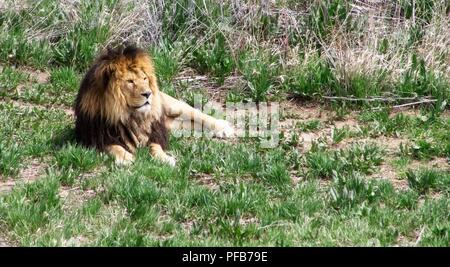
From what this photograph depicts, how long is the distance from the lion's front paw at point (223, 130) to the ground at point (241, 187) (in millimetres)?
179

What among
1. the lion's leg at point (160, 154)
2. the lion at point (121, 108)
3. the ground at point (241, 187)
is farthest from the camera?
the lion at point (121, 108)

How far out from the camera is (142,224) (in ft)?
22.9

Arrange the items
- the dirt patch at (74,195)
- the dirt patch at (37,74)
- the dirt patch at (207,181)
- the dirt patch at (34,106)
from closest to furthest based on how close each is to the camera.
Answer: the dirt patch at (74,195)
the dirt patch at (207,181)
the dirt patch at (34,106)
the dirt patch at (37,74)

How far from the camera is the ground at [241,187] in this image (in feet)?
22.3

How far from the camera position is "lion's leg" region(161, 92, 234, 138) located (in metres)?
9.52

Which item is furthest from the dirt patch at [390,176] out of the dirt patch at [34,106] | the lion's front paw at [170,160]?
the dirt patch at [34,106]

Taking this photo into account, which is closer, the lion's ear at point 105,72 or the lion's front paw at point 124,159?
the lion's front paw at point 124,159

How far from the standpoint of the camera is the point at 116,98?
8.45 metres

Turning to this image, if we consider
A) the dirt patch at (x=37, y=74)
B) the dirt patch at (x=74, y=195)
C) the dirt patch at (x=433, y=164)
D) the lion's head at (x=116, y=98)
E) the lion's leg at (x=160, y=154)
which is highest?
the lion's head at (x=116, y=98)

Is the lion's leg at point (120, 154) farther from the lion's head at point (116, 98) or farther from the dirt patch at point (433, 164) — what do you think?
the dirt patch at point (433, 164)

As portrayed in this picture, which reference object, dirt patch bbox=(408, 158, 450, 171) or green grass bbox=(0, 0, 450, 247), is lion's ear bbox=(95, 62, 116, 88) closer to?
green grass bbox=(0, 0, 450, 247)

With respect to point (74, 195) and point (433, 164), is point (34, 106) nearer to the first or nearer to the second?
point (74, 195)
